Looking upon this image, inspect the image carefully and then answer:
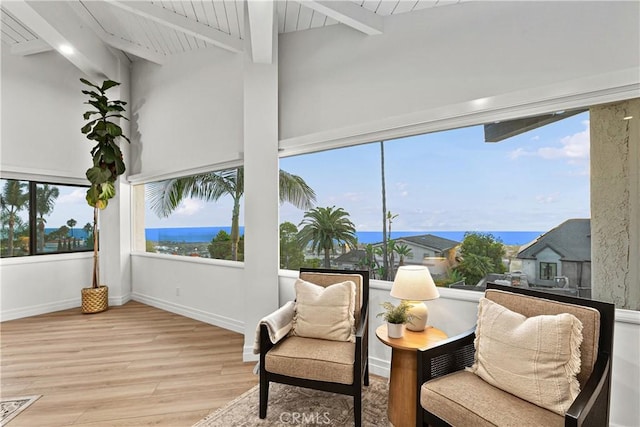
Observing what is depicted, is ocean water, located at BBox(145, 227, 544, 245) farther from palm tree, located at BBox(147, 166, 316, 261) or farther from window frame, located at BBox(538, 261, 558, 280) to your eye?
palm tree, located at BBox(147, 166, 316, 261)

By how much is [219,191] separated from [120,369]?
83.9 inches

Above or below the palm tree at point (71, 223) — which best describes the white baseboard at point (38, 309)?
below

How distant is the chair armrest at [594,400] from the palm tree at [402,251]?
1408 mm

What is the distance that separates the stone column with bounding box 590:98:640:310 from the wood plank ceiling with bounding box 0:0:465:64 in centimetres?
135

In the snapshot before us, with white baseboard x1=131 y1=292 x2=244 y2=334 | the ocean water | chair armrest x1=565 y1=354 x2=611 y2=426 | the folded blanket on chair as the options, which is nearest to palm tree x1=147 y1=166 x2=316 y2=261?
the ocean water

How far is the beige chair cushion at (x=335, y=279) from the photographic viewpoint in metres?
2.48

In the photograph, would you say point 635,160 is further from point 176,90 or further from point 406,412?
point 176,90

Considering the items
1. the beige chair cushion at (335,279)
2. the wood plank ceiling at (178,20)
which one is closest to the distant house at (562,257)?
the beige chair cushion at (335,279)

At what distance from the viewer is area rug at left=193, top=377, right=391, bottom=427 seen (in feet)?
6.86

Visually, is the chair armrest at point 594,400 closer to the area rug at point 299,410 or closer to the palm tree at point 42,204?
the area rug at point 299,410

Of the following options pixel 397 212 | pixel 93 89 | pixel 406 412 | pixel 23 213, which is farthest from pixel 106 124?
pixel 406 412


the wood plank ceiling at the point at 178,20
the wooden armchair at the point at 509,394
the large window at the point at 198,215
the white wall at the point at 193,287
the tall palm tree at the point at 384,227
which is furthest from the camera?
the large window at the point at 198,215

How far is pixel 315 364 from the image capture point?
199 cm

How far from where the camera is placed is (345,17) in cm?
260
